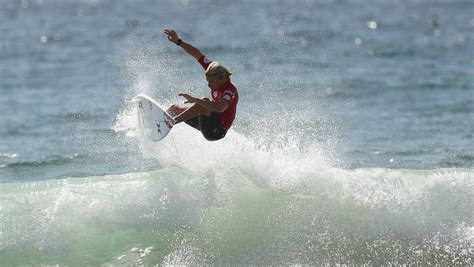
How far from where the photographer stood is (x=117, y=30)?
39188mm

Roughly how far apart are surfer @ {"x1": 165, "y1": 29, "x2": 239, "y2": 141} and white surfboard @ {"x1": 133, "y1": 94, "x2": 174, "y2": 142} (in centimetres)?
15

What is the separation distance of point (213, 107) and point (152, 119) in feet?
4.04

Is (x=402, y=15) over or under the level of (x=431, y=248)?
under

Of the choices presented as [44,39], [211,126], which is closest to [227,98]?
[211,126]

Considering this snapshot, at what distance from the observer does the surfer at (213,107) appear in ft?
36.2

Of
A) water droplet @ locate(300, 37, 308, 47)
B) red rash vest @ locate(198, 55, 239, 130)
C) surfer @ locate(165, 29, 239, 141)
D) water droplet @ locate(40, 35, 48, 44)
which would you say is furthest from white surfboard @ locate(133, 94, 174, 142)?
water droplet @ locate(40, 35, 48, 44)

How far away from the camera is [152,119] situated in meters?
11.9

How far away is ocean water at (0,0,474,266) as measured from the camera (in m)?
11.6

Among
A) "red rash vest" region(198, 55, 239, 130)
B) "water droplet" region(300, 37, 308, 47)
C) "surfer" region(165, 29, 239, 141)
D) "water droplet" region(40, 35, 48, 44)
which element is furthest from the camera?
"water droplet" region(40, 35, 48, 44)

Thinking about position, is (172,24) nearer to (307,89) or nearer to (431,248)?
(307,89)

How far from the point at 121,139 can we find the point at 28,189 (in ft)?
16.2

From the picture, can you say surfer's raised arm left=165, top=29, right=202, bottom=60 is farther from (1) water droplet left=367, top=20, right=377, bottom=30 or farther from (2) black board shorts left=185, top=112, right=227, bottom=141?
(1) water droplet left=367, top=20, right=377, bottom=30

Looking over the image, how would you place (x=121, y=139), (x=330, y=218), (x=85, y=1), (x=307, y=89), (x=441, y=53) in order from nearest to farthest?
1. (x=330, y=218)
2. (x=121, y=139)
3. (x=307, y=89)
4. (x=441, y=53)
5. (x=85, y=1)

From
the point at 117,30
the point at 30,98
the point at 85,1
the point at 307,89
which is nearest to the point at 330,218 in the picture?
the point at 307,89
